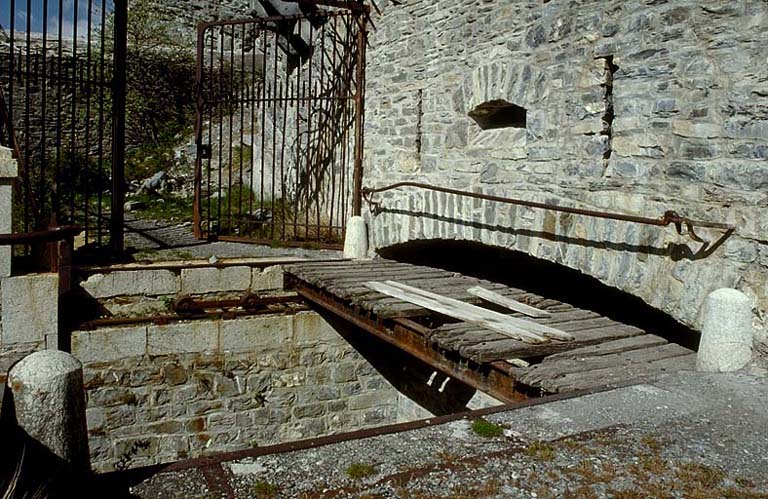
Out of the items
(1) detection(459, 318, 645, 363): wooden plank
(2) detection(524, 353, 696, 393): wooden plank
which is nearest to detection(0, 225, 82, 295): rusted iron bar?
(1) detection(459, 318, 645, 363): wooden plank

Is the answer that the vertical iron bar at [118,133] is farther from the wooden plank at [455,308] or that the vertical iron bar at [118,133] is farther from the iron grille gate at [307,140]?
the wooden plank at [455,308]

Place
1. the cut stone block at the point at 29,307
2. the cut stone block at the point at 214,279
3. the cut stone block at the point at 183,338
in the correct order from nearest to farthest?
the cut stone block at the point at 29,307
the cut stone block at the point at 183,338
the cut stone block at the point at 214,279

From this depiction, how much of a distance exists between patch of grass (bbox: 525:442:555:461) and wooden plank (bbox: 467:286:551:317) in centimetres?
225

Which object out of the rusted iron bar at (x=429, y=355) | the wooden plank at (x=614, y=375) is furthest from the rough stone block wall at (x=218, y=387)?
the wooden plank at (x=614, y=375)

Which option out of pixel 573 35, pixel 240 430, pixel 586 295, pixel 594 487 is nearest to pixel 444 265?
pixel 586 295

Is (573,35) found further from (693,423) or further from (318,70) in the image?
(318,70)

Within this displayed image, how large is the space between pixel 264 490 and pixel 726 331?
8.40 feet

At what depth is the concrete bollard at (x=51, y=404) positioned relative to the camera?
2.02 metres

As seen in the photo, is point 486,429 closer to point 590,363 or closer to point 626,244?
point 590,363

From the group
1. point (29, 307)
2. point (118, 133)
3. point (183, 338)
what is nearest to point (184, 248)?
point (118, 133)

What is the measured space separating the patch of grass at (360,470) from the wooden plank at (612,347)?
5.79 feet

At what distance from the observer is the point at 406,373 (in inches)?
275

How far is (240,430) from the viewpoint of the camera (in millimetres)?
6371

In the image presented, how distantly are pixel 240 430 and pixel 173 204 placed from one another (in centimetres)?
511
